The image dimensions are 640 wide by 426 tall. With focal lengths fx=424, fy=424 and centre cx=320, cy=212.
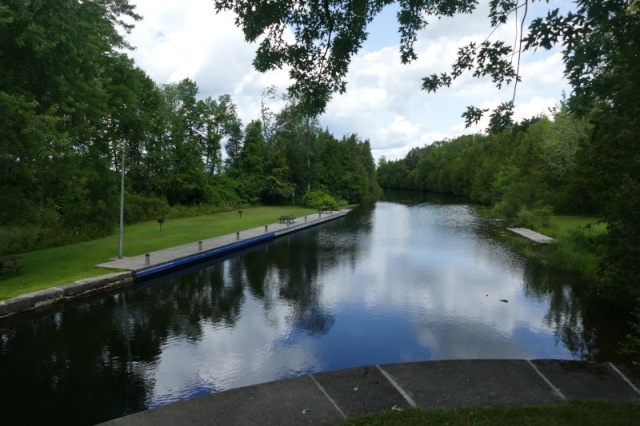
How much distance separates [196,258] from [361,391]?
14345 millimetres

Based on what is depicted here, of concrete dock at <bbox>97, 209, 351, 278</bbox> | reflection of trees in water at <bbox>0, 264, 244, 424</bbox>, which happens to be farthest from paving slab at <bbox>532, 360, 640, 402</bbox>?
concrete dock at <bbox>97, 209, 351, 278</bbox>

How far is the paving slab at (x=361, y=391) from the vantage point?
235 inches

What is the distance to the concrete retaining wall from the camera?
11.8 metres

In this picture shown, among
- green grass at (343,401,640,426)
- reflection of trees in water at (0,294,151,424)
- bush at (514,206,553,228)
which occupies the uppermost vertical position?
bush at (514,206,553,228)

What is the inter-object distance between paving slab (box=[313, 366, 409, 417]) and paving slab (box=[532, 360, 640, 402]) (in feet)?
8.64

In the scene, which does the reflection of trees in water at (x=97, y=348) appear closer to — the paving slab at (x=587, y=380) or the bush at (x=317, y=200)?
the paving slab at (x=587, y=380)

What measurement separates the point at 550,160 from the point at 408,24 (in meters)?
34.6

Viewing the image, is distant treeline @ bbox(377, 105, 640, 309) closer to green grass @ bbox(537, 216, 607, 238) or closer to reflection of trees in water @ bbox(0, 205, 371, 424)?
green grass @ bbox(537, 216, 607, 238)

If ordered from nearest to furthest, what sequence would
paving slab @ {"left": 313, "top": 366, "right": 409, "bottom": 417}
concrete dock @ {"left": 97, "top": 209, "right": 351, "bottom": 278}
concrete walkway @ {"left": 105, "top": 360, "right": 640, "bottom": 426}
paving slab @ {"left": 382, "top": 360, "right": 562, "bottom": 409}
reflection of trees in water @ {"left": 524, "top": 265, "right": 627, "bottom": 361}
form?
concrete walkway @ {"left": 105, "top": 360, "right": 640, "bottom": 426} → paving slab @ {"left": 313, "top": 366, "right": 409, "bottom": 417} → paving slab @ {"left": 382, "top": 360, "right": 562, "bottom": 409} → reflection of trees in water @ {"left": 524, "top": 265, "right": 627, "bottom": 361} → concrete dock @ {"left": 97, "top": 209, "right": 351, "bottom": 278}

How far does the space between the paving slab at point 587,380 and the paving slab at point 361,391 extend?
2.63 metres

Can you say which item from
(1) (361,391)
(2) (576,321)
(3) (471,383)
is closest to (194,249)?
(1) (361,391)

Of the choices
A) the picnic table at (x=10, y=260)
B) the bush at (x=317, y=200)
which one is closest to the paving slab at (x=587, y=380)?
the picnic table at (x=10, y=260)

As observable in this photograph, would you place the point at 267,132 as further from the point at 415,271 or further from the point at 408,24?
the point at 408,24

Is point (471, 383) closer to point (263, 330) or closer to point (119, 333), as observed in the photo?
point (263, 330)
